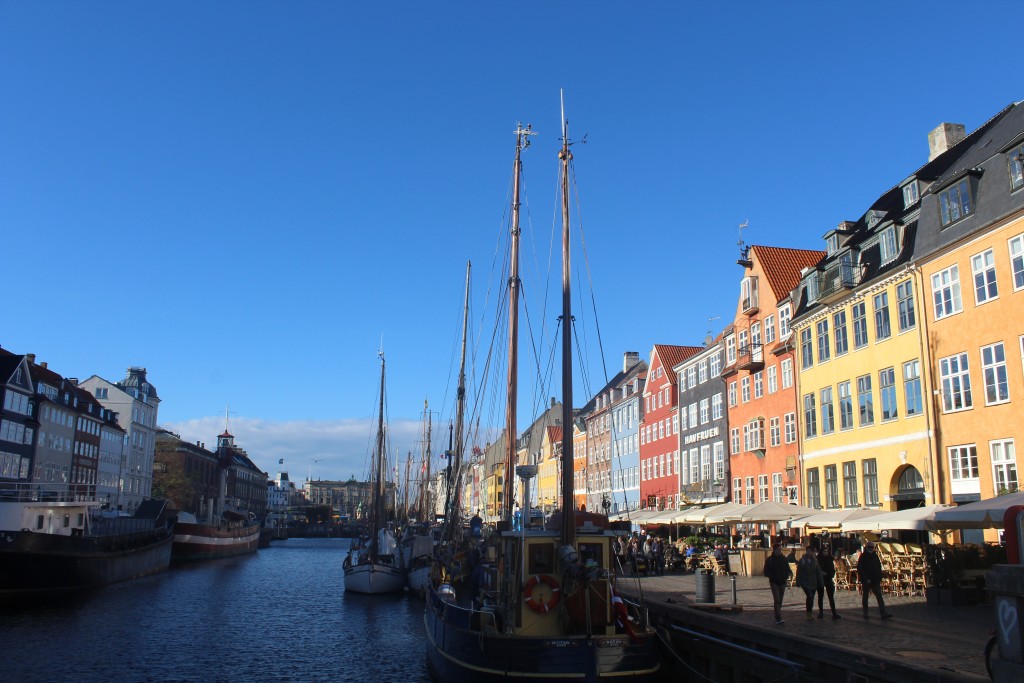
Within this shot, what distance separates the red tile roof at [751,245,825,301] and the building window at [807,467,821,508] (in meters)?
9.73

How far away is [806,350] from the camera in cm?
4041

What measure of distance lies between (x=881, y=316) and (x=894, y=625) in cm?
1926

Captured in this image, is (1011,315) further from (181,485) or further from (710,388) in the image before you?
(181,485)

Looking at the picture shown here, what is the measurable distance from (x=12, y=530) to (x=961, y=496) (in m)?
46.1

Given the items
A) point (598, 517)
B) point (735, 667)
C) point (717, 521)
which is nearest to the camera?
point (735, 667)

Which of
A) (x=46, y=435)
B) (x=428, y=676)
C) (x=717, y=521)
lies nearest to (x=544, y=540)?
(x=428, y=676)

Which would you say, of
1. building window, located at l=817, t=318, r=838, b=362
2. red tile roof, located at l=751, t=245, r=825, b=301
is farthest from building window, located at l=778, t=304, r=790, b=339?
building window, located at l=817, t=318, r=838, b=362

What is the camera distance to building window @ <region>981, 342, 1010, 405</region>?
2705cm

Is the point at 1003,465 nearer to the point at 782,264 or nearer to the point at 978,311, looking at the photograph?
the point at 978,311

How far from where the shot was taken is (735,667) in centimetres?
1691

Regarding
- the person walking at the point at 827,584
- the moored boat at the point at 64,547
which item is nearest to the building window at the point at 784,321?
the person walking at the point at 827,584

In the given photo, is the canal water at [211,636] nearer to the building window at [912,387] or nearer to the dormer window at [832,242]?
the building window at [912,387]

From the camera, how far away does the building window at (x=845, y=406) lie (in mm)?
36156

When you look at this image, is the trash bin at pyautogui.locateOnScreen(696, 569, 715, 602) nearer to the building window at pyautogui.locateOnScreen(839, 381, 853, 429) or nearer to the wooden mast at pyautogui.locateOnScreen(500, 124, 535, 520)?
the wooden mast at pyautogui.locateOnScreen(500, 124, 535, 520)
